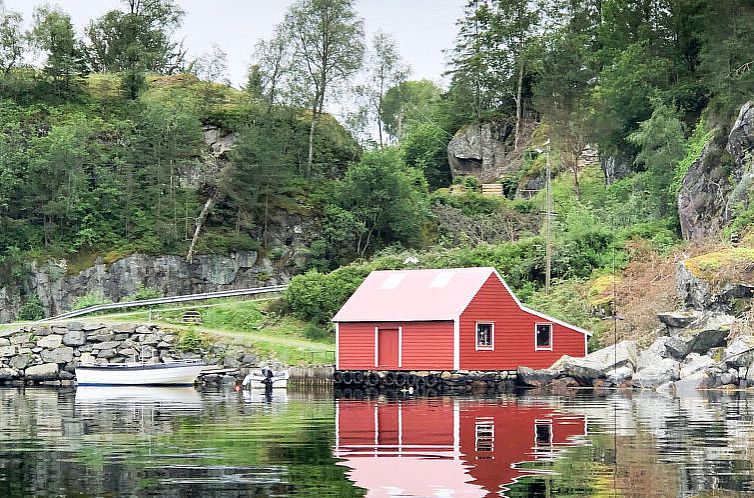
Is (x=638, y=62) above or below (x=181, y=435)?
above

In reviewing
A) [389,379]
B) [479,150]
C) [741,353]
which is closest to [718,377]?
[741,353]

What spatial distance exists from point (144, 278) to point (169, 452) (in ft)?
154

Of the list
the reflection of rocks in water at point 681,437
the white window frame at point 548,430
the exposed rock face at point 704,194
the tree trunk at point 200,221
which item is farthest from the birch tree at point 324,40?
the white window frame at point 548,430

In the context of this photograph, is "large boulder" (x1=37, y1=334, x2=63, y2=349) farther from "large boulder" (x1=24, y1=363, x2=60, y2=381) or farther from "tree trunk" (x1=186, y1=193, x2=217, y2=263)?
"tree trunk" (x1=186, y1=193, x2=217, y2=263)

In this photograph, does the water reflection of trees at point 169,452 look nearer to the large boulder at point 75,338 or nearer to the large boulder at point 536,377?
the large boulder at point 536,377

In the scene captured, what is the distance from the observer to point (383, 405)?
3691cm

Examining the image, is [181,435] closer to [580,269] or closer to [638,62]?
[580,269]

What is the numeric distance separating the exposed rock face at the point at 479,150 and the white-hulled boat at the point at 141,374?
139ft

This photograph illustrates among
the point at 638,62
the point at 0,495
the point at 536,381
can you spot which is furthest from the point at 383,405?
the point at 638,62

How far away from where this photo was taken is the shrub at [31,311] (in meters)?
63.6

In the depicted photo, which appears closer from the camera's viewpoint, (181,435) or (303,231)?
(181,435)

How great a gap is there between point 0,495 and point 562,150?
67242mm

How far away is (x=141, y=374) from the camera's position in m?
51.3

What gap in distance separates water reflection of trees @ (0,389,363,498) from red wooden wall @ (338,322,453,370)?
43.6ft
